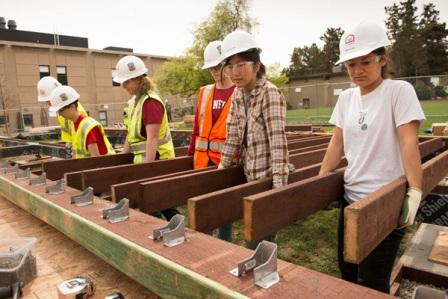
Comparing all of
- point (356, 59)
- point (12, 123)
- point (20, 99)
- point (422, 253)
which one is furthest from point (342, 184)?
point (20, 99)

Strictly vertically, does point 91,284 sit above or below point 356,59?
below

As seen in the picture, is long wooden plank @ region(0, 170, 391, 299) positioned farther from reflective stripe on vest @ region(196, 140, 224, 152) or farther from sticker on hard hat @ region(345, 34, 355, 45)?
reflective stripe on vest @ region(196, 140, 224, 152)

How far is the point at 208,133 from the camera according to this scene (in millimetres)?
3551

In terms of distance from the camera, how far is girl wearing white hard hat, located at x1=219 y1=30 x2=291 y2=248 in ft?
8.71

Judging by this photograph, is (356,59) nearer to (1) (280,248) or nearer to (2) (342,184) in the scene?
(2) (342,184)

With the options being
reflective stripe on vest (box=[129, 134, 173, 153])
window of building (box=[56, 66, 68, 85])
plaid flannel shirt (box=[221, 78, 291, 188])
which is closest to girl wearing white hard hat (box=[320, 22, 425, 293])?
plaid flannel shirt (box=[221, 78, 291, 188])

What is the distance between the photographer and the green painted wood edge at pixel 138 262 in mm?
1151

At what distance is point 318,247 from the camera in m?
4.48

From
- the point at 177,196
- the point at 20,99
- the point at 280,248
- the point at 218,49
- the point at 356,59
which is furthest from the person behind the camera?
the point at 20,99

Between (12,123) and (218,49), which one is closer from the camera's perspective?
(218,49)

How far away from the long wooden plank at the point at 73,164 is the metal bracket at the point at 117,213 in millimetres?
1739

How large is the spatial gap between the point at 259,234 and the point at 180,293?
1.81ft

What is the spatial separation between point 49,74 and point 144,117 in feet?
122

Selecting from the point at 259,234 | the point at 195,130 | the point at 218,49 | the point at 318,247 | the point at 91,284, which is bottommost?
the point at 318,247
